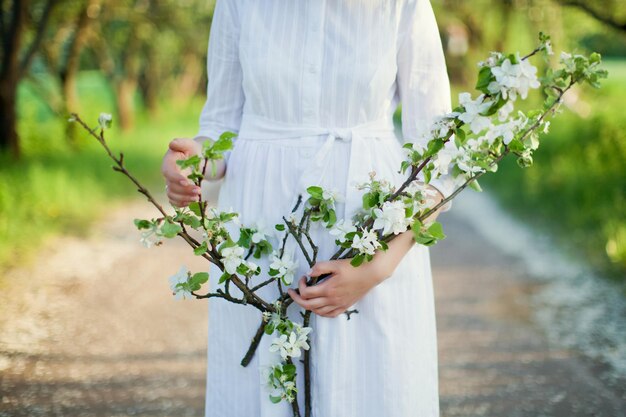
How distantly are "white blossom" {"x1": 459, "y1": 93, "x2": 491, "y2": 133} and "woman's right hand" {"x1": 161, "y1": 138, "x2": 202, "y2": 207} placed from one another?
61 centimetres

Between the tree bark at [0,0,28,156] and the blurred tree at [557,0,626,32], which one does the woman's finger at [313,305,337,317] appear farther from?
the tree bark at [0,0,28,156]

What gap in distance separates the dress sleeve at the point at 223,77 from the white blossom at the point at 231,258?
1.27 ft

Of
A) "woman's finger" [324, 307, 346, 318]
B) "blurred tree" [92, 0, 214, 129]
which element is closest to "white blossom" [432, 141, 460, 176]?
"woman's finger" [324, 307, 346, 318]

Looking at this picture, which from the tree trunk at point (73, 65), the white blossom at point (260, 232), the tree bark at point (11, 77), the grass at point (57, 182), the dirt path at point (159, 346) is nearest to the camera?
the white blossom at point (260, 232)

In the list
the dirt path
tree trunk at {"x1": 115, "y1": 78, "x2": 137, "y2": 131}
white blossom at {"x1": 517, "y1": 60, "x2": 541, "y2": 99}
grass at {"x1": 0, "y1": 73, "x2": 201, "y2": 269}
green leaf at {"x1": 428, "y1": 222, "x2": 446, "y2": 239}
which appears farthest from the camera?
tree trunk at {"x1": 115, "y1": 78, "x2": 137, "y2": 131}

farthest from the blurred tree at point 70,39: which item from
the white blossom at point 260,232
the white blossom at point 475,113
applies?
the white blossom at point 475,113

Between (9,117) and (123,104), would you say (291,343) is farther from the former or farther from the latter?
(123,104)

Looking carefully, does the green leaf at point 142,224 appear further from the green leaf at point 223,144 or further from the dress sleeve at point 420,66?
the dress sleeve at point 420,66

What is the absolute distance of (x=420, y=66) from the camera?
169 cm

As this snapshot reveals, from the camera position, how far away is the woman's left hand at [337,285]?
1543 millimetres

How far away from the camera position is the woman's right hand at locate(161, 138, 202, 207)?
1710 millimetres

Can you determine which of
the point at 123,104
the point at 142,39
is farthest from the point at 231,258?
the point at 142,39

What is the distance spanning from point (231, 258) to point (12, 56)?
826cm

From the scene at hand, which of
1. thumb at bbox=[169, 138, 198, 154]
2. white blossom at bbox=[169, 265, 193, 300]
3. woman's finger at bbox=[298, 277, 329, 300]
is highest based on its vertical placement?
thumb at bbox=[169, 138, 198, 154]
